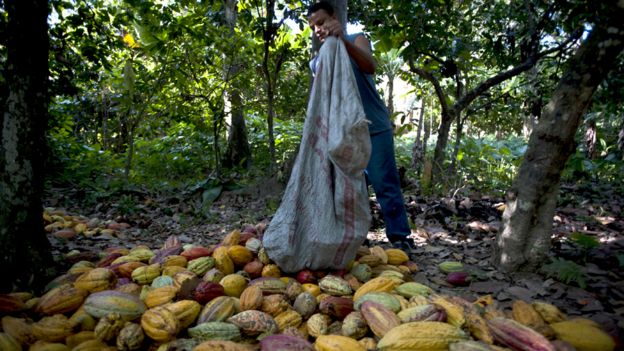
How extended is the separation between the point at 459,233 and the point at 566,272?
1076 mm

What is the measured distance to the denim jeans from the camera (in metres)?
2.28

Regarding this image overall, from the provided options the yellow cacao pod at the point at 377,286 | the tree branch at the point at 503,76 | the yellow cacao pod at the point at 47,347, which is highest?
the tree branch at the point at 503,76

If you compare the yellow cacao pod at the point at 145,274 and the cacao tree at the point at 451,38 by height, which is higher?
the cacao tree at the point at 451,38

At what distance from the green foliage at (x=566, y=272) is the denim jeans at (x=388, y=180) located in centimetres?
78

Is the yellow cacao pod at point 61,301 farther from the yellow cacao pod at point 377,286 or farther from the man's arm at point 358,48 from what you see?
the man's arm at point 358,48

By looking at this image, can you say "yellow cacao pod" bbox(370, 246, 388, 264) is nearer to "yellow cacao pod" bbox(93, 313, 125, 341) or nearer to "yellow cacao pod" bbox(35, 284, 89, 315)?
"yellow cacao pod" bbox(93, 313, 125, 341)

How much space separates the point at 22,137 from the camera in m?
1.76

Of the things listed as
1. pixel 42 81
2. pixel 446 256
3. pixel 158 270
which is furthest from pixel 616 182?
pixel 42 81

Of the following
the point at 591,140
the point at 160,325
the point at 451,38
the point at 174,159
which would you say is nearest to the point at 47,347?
the point at 160,325

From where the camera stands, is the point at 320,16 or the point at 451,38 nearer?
the point at 320,16

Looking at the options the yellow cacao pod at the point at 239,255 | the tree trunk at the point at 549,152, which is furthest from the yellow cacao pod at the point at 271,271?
the tree trunk at the point at 549,152

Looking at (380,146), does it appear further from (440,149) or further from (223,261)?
(440,149)

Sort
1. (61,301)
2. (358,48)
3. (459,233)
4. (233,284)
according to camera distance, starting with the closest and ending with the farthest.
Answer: (61,301) < (233,284) < (358,48) < (459,233)

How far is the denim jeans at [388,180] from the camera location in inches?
89.9
